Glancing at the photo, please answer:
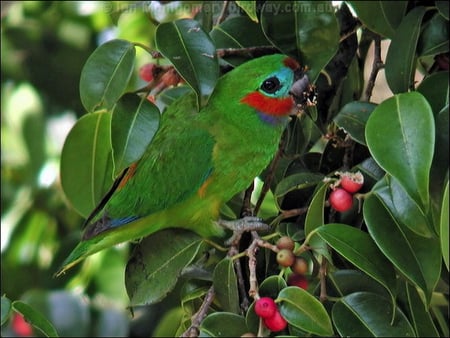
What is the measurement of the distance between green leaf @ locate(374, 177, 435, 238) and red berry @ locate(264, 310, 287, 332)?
0.19 metres

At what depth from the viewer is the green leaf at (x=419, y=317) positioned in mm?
1136

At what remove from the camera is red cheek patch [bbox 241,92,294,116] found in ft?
4.40

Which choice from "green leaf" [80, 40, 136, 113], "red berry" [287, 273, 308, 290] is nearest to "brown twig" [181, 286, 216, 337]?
"red berry" [287, 273, 308, 290]

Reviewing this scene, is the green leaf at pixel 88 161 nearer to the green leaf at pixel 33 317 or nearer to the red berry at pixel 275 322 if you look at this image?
the green leaf at pixel 33 317

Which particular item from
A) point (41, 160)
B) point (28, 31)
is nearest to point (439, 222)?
point (41, 160)

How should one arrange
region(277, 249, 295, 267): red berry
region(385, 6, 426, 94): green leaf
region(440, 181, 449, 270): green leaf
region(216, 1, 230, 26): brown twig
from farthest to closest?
region(216, 1, 230, 26): brown twig → region(385, 6, 426, 94): green leaf → region(277, 249, 295, 267): red berry → region(440, 181, 449, 270): green leaf

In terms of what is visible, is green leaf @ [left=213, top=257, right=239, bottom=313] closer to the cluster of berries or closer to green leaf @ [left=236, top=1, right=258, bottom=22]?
the cluster of berries

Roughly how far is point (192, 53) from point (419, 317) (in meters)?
0.46

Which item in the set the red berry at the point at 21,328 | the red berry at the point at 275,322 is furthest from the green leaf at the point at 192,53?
the red berry at the point at 21,328

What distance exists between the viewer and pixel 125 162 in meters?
1.18

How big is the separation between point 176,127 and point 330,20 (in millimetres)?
275

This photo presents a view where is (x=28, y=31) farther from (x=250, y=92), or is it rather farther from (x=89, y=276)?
(x=250, y=92)

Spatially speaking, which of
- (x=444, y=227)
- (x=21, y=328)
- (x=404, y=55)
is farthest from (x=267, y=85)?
(x=21, y=328)

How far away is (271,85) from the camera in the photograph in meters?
1.34
